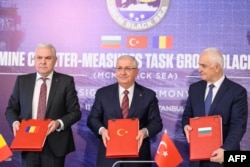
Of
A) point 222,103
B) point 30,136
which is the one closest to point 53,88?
point 30,136

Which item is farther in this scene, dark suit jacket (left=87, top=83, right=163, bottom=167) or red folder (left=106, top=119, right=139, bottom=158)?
dark suit jacket (left=87, top=83, right=163, bottom=167)

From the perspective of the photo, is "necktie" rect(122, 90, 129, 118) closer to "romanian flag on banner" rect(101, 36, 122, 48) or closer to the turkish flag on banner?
the turkish flag on banner

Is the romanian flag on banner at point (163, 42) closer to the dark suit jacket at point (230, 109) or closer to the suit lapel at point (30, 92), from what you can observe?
the dark suit jacket at point (230, 109)

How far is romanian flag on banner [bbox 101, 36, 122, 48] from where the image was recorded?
14.4ft

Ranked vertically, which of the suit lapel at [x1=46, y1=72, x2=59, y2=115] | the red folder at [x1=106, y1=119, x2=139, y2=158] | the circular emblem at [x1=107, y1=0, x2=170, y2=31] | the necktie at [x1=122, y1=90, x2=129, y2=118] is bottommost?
the red folder at [x1=106, y1=119, x2=139, y2=158]

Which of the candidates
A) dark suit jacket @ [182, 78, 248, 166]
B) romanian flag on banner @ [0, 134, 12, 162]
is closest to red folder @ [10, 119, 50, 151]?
romanian flag on banner @ [0, 134, 12, 162]

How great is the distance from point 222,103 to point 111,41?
159 cm

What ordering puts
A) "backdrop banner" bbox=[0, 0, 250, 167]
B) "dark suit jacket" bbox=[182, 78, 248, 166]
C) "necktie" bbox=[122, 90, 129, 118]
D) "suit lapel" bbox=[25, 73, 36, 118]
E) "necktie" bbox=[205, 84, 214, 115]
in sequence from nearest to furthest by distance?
"dark suit jacket" bbox=[182, 78, 248, 166]
"necktie" bbox=[205, 84, 214, 115]
"suit lapel" bbox=[25, 73, 36, 118]
"necktie" bbox=[122, 90, 129, 118]
"backdrop banner" bbox=[0, 0, 250, 167]

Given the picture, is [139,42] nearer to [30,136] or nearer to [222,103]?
[222,103]

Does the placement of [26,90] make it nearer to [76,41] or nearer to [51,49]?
[51,49]

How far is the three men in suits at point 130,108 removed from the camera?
342 cm

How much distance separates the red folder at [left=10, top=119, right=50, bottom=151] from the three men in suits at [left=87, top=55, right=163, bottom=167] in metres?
0.44

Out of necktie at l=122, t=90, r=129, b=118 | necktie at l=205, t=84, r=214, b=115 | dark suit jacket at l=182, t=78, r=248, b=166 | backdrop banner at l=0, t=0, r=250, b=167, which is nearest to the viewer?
dark suit jacket at l=182, t=78, r=248, b=166

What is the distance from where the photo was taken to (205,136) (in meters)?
3.03
